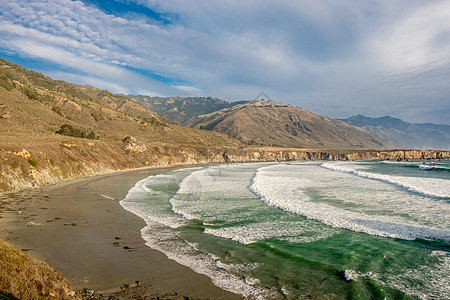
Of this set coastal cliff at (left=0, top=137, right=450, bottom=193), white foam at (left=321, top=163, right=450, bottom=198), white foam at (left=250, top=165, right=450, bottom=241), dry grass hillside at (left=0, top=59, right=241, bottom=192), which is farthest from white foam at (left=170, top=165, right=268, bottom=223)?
white foam at (left=321, top=163, right=450, bottom=198)

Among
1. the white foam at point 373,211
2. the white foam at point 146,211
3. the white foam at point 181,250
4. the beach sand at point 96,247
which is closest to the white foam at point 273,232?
the white foam at point 373,211

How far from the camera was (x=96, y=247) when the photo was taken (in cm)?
1002

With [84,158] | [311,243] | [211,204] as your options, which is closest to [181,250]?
[311,243]

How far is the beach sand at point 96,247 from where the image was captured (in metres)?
7.16

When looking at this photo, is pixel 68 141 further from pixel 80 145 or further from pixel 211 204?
pixel 211 204

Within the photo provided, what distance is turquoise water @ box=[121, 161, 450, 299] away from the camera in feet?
24.0

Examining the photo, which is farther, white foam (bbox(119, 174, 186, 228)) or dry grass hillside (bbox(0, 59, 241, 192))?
dry grass hillside (bbox(0, 59, 241, 192))

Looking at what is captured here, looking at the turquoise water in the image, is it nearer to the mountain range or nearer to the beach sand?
the beach sand

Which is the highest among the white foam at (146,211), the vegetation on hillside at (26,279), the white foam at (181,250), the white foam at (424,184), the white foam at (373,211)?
the vegetation on hillside at (26,279)

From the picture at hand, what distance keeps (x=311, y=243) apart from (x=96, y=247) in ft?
29.7

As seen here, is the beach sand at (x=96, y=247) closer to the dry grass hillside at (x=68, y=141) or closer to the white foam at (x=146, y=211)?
the white foam at (x=146, y=211)

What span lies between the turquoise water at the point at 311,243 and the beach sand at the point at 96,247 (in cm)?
72

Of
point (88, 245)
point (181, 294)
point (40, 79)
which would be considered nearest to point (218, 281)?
point (181, 294)

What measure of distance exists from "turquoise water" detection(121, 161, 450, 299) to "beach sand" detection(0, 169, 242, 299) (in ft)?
2.38
